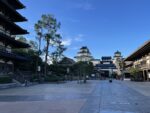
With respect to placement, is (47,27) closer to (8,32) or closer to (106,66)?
(8,32)

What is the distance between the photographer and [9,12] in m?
46.2

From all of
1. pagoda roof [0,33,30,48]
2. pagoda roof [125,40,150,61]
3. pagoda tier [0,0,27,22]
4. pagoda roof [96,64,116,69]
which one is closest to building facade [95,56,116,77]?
pagoda roof [96,64,116,69]

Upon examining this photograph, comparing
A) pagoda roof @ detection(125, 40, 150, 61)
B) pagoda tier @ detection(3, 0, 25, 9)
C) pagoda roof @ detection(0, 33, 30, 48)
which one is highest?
pagoda tier @ detection(3, 0, 25, 9)

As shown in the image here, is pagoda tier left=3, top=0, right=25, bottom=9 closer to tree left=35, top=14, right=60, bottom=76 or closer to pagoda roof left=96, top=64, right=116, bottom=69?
tree left=35, top=14, right=60, bottom=76

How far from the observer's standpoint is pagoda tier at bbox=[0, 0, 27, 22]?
1664 inches

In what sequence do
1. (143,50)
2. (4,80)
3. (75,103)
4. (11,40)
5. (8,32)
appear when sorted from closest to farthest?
(75,103) < (4,80) < (11,40) < (8,32) < (143,50)

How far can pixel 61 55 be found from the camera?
64.2m

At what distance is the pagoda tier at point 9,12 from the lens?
42269 mm

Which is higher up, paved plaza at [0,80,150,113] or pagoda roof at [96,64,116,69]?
pagoda roof at [96,64,116,69]

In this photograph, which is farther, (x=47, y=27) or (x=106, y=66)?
Answer: (x=106, y=66)

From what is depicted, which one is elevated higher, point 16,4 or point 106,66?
point 16,4

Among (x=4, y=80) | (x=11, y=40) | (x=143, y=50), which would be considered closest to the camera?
(x=4, y=80)

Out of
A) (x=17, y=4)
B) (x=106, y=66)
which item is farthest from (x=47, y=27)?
(x=106, y=66)

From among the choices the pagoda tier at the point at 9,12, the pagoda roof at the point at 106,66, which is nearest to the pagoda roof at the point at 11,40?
the pagoda tier at the point at 9,12
